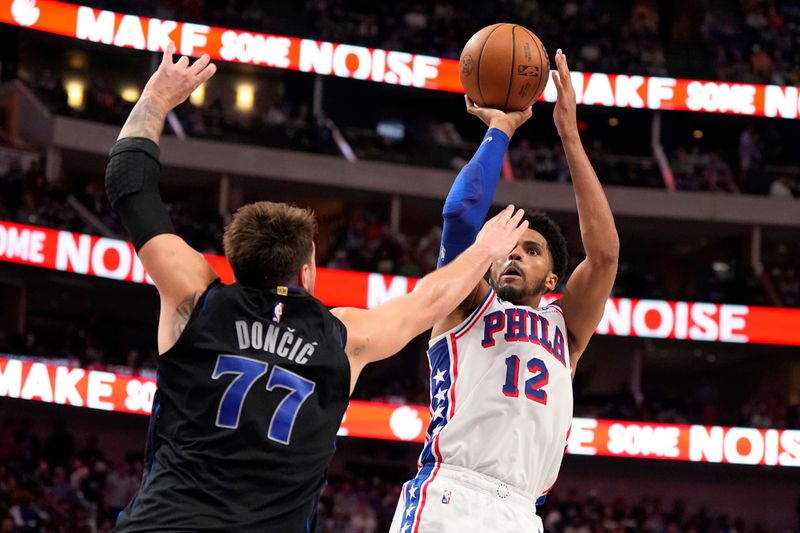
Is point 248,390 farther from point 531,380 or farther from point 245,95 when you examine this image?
point 245,95

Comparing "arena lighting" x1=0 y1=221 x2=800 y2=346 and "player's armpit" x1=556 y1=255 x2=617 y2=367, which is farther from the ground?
"arena lighting" x1=0 y1=221 x2=800 y2=346

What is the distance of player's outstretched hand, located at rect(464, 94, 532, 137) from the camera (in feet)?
15.4

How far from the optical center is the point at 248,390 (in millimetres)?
2887

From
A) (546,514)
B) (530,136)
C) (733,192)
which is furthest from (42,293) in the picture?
(733,192)

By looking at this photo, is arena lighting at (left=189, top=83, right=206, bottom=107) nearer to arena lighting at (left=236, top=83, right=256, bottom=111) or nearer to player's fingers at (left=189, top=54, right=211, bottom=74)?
arena lighting at (left=236, top=83, right=256, bottom=111)

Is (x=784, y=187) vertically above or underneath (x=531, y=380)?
above

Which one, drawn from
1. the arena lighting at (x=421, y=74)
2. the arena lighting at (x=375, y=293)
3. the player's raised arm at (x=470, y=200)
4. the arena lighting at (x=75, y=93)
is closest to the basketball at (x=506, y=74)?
the player's raised arm at (x=470, y=200)

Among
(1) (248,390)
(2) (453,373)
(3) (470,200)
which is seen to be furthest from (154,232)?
(2) (453,373)

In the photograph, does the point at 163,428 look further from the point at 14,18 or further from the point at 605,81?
the point at 605,81

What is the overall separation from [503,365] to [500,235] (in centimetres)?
82

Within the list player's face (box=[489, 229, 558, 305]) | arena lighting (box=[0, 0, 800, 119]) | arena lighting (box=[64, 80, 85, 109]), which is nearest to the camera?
player's face (box=[489, 229, 558, 305])

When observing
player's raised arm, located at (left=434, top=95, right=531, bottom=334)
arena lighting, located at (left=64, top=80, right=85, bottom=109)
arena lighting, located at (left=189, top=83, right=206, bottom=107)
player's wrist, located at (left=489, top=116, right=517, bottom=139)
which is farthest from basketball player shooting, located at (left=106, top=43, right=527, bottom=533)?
arena lighting, located at (left=189, top=83, right=206, bottom=107)

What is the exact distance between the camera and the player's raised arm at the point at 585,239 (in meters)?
4.70

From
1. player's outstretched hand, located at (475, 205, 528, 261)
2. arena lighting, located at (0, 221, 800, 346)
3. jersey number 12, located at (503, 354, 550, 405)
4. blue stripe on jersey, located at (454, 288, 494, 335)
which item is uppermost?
arena lighting, located at (0, 221, 800, 346)
